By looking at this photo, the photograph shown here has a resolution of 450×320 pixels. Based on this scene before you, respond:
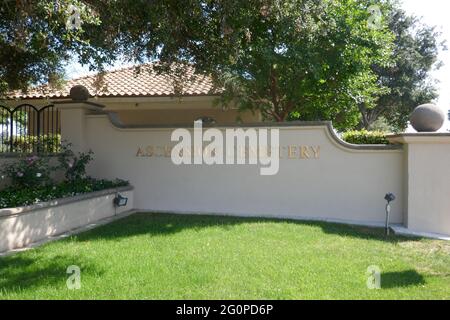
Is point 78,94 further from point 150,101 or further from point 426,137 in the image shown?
point 426,137

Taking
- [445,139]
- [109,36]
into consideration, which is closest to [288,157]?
[445,139]

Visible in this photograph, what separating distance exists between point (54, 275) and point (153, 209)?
5.51 meters

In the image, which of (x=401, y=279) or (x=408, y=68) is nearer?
(x=401, y=279)

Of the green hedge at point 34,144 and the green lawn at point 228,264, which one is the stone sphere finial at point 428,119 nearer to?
the green lawn at point 228,264

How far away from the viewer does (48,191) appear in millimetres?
8398

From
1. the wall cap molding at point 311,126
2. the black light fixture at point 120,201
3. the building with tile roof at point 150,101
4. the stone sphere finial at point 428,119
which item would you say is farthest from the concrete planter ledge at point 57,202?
the stone sphere finial at point 428,119

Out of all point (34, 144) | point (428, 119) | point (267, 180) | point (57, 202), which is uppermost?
point (428, 119)

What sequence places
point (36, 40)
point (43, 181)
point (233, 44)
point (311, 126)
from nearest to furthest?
point (36, 40)
point (233, 44)
point (43, 181)
point (311, 126)

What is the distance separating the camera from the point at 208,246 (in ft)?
22.2

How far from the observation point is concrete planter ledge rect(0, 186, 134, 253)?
6664 millimetres

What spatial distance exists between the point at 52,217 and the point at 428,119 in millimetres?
7495

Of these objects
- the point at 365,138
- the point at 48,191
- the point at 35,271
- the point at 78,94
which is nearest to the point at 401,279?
the point at 35,271

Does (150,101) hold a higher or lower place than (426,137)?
higher
